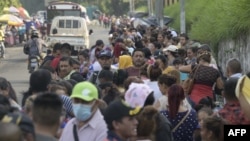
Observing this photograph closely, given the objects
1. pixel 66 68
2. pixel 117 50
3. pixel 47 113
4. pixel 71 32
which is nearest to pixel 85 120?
pixel 47 113

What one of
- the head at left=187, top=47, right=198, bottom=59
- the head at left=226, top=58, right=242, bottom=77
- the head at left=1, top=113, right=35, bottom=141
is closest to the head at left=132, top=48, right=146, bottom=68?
the head at left=187, top=47, right=198, bottom=59

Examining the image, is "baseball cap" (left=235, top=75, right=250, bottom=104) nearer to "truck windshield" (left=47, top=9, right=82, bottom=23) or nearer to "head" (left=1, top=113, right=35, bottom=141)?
"head" (left=1, top=113, right=35, bottom=141)

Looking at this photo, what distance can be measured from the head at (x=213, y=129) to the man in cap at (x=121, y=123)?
84 centimetres

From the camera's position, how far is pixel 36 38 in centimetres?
2728

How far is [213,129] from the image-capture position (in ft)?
26.0

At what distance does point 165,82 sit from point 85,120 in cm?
269

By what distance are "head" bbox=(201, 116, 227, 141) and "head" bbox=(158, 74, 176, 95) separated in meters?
2.51

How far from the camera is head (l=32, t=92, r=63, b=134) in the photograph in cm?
671

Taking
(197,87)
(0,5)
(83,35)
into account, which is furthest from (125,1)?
(197,87)

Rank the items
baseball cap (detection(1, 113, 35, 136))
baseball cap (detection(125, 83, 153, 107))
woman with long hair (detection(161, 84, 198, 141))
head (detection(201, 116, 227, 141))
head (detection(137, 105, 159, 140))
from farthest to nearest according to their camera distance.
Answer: woman with long hair (detection(161, 84, 198, 141)) → baseball cap (detection(125, 83, 153, 107)) → head (detection(201, 116, 227, 141)) → head (detection(137, 105, 159, 140)) → baseball cap (detection(1, 113, 35, 136))

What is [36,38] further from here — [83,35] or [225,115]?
[225,115]

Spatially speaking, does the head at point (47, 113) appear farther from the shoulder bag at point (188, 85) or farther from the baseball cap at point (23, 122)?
the shoulder bag at point (188, 85)

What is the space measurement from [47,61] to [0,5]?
4214 cm

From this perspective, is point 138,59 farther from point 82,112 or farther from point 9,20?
point 9,20
